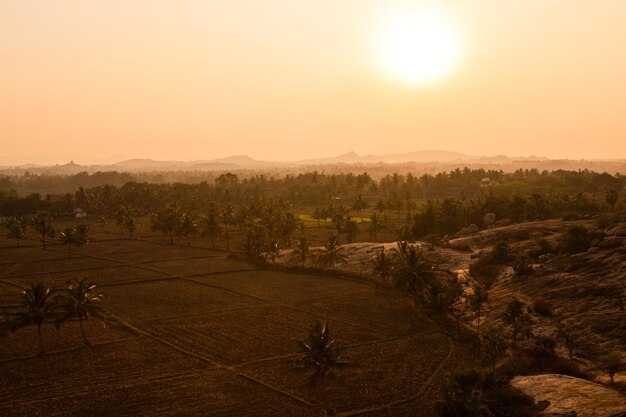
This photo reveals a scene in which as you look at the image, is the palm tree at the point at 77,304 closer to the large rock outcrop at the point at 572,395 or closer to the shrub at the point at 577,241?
the large rock outcrop at the point at 572,395

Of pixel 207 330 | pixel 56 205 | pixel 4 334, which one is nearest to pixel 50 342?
pixel 4 334

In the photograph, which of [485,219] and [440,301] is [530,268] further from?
[485,219]

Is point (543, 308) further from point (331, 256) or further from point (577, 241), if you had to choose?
point (331, 256)

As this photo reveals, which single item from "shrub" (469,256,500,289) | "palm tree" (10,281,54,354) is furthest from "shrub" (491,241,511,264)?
"palm tree" (10,281,54,354)

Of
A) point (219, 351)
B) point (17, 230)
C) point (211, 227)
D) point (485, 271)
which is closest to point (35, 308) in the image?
point (219, 351)

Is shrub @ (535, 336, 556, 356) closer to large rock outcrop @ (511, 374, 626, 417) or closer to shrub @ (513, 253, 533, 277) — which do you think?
large rock outcrop @ (511, 374, 626, 417)
